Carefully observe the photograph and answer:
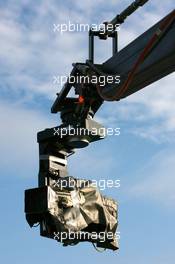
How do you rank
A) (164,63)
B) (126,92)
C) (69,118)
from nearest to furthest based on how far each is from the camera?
(164,63)
(126,92)
(69,118)

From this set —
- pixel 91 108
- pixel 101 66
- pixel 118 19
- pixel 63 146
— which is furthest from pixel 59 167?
pixel 118 19

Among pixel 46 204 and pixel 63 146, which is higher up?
pixel 63 146

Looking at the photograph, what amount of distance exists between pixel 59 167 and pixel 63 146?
31 centimetres

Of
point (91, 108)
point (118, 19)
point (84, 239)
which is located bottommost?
point (84, 239)

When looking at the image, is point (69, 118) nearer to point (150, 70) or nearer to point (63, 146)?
point (63, 146)

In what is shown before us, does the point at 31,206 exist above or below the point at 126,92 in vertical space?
below

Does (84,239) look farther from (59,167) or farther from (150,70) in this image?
(150,70)

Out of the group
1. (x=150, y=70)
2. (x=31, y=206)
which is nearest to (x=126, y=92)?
(x=150, y=70)

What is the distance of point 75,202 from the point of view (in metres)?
8.87

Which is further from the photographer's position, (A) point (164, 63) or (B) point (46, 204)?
(B) point (46, 204)

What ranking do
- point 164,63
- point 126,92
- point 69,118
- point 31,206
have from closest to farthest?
point 164,63 → point 126,92 → point 31,206 → point 69,118

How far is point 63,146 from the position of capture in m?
9.52

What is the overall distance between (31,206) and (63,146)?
1.18 metres

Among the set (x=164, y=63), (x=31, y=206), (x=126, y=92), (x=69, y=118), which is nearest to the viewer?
(x=164, y=63)
